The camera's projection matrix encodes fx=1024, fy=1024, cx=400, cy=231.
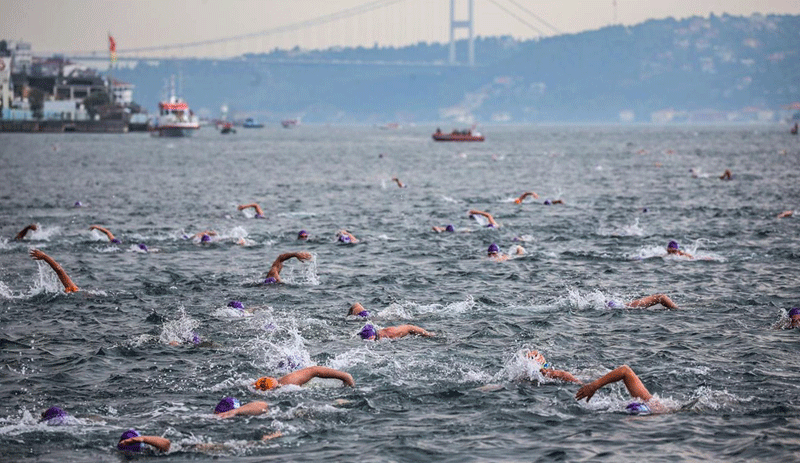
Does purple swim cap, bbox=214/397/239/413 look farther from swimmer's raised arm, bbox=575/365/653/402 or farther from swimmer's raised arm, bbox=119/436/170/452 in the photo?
swimmer's raised arm, bbox=575/365/653/402

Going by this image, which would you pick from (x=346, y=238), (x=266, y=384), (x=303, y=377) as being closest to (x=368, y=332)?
(x=303, y=377)

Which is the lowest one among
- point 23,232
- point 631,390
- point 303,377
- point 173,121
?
point 303,377

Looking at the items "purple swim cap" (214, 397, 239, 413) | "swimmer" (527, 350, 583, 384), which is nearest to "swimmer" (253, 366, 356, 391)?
"purple swim cap" (214, 397, 239, 413)

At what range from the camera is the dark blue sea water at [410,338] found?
547 inches

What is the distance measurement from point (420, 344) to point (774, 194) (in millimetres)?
39079

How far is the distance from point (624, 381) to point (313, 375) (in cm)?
469

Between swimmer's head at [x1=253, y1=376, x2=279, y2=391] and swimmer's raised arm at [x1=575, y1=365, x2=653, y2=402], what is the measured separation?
4602mm

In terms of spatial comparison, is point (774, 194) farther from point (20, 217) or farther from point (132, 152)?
point (132, 152)

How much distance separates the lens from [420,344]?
18.8 m

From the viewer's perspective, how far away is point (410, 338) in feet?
63.2

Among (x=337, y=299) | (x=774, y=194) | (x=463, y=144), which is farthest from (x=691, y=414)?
(x=463, y=144)

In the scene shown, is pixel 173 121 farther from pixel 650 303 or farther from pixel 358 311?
pixel 650 303

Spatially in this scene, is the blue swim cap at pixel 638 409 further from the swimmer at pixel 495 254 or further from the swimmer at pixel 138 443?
the swimmer at pixel 495 254

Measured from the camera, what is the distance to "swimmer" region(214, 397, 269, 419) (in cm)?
1455
